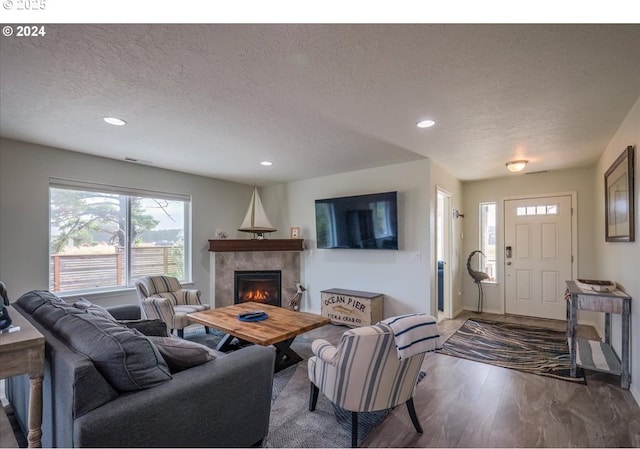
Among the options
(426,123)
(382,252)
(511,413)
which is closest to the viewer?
(511,413)

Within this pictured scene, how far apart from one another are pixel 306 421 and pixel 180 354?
3.53 feet

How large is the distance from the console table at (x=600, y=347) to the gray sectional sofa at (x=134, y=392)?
2935 mm

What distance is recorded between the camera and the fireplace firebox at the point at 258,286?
16.9 ft

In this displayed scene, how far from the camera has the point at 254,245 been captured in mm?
5152

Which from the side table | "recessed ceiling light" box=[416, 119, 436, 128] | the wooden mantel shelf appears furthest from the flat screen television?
the side table

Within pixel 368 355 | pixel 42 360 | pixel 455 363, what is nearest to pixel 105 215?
pixel 42 360

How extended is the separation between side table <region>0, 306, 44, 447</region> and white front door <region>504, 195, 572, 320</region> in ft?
19.5

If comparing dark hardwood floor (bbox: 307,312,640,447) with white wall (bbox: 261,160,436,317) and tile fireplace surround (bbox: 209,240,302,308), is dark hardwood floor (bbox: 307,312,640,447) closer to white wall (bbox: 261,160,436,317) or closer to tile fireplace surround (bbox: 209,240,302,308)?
white wall (bbox: 261,160,436,317)

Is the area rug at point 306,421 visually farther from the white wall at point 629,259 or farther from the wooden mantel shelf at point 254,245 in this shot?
the wooden mantel shelf at point 254,245

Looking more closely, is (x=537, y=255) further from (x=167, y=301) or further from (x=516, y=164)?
(x=167, y=301)

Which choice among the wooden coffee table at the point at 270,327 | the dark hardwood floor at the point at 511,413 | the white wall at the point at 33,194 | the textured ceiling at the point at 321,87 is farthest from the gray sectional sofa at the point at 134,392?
the white wall at the point at 33,194

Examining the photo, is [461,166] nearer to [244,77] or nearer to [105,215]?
[244,77]

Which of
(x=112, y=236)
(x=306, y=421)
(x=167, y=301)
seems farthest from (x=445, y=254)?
(x=112, y=236)
